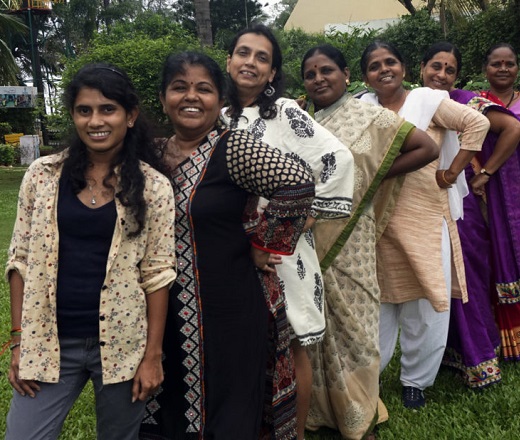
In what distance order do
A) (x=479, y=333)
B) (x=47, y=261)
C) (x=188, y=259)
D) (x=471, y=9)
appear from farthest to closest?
1. (x=471, y=9)
2. (x=479, y=333)
3. (x=188, y=259)
4. (x=47, y=261)

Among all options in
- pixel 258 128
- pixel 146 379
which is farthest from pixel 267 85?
pixel 146 379

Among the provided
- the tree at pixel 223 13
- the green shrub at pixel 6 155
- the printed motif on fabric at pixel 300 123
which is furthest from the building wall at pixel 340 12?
the printed motif on fabric at pixel 300 123

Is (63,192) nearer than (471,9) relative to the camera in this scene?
Yes

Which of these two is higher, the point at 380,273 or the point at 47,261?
the point at 47,261

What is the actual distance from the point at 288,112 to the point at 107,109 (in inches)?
31.8

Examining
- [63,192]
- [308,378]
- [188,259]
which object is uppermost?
[63,192]

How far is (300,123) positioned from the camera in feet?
8.53

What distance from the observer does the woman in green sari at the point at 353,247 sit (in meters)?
3.01

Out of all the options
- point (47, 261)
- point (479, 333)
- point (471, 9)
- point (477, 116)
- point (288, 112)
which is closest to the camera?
point (47, 261)

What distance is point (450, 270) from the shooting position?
3.53 metres

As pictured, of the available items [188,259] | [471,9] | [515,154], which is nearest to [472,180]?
[515,154]

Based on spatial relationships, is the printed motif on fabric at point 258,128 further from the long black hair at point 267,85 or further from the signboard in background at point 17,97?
the signboard in background at point 17,97

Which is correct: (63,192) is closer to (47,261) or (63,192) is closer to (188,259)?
(47,261)

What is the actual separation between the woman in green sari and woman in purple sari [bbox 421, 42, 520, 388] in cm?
94
